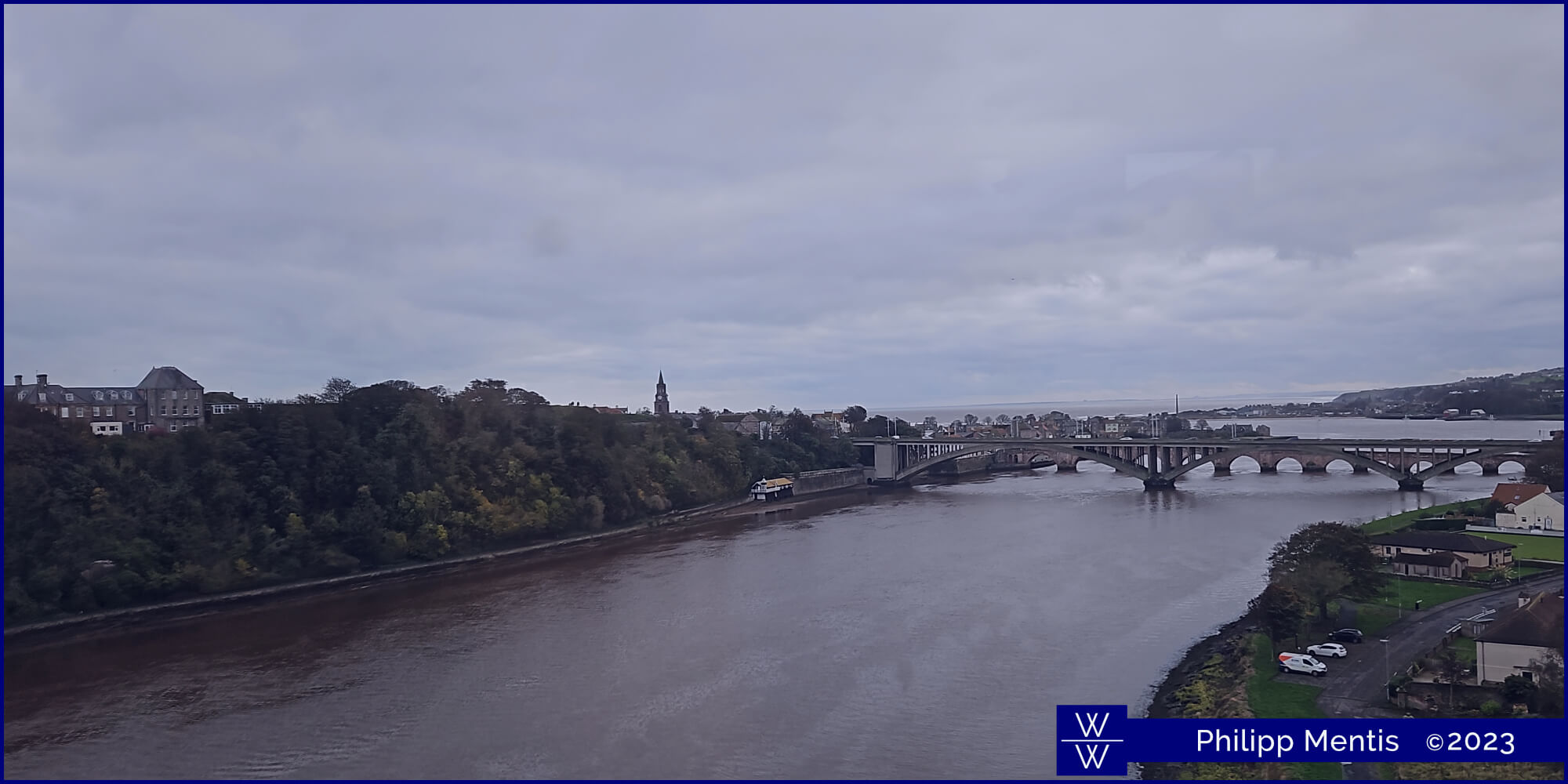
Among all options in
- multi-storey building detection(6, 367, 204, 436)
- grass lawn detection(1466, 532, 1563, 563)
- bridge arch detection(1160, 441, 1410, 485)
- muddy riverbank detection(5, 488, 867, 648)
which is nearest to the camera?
muddy riverbank detection(5, 488, 867, 648)

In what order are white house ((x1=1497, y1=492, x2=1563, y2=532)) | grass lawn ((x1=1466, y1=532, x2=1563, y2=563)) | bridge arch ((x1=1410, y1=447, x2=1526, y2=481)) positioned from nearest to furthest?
grass lawn ((x1=1466, y1=532, x2=1563, y2=563)), white house ((x1=1497, y1=492, x2=1563, y2=532)), bridge arch ((x1=1410, y1=447, x2=1526, y2=481))

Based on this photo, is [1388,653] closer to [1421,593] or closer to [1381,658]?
[1381,658]

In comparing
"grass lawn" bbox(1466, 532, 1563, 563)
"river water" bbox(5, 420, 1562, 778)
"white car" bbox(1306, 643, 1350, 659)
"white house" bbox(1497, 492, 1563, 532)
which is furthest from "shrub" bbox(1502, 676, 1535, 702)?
"white house" bbox(1497, 492, 1563, 532)

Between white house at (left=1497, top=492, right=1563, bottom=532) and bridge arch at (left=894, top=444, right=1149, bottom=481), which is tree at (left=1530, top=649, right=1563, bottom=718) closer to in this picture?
white house at (left=1497, top=492, right=1563, bottom=532)

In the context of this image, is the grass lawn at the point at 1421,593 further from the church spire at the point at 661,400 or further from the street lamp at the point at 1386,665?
the church spire at the point at 661,400

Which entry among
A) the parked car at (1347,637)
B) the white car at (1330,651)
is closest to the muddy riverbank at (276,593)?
the white car at (1330,651)

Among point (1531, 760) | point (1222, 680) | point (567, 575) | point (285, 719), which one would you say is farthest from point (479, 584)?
point (1531, 760)

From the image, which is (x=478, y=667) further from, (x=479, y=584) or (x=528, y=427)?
(x=528, y=427)

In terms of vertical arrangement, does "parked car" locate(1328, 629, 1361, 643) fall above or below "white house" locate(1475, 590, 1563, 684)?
below
